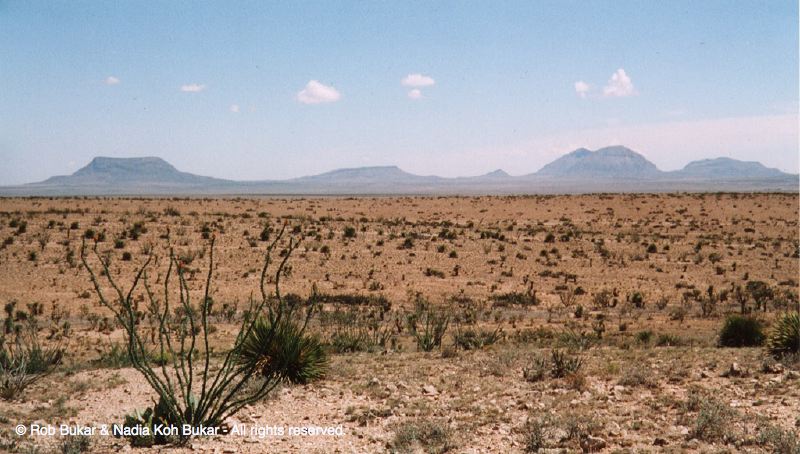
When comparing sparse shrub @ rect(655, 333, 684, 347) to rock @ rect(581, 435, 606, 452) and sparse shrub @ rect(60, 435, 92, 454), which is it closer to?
rock @ rect(581, 435, 606, 452)

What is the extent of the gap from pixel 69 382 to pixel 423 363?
613cm

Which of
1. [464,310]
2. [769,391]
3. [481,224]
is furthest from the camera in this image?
[481,224]

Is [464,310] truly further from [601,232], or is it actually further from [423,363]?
[601,232]

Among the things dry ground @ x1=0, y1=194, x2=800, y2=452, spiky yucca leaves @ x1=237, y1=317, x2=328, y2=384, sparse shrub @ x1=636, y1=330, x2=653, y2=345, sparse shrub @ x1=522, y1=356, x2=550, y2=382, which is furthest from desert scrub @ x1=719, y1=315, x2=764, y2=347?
spiky yucca leaves @ x1=237, y1=317, x2=328, y2=384

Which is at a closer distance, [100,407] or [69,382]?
[100,407]

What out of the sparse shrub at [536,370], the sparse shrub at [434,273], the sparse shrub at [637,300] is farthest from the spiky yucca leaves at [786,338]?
the sparse shrub at [434,273]

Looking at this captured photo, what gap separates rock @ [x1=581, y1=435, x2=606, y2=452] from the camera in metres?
7.65

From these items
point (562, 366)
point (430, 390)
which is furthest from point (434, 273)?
point (430, 390)

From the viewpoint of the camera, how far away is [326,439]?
8.05 metres

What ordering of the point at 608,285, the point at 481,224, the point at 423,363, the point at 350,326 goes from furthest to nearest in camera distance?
1. the point at 481,224
2. the point at 608,285
3. the point at 350,326
4. the point at 423,363

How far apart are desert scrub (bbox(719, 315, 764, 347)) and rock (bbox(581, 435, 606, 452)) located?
890cm

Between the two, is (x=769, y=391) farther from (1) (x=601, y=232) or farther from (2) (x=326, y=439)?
(1) (x=601, y=232)

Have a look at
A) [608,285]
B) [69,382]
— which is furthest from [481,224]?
[69,382]

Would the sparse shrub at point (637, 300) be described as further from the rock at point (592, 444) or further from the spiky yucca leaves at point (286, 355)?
the rock at point (592, 444)
